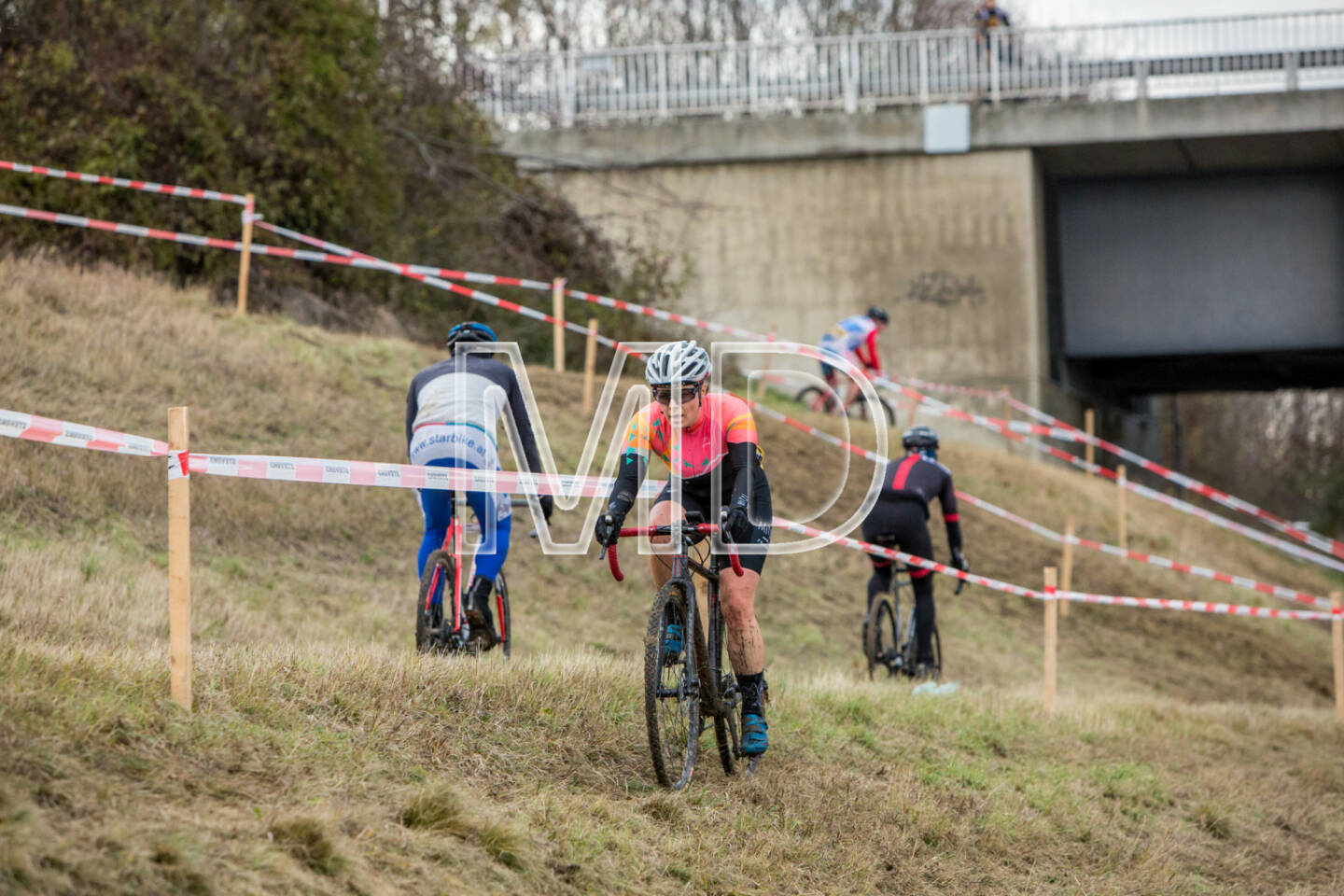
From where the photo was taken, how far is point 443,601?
8016 mm

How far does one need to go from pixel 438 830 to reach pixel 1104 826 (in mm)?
4121

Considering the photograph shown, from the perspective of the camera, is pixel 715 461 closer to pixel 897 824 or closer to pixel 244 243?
pixel 897 824

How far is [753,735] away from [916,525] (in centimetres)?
457

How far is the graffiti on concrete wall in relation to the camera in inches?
1065

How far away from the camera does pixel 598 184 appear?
89.1 ft

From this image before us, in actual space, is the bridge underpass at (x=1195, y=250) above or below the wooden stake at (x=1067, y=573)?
above

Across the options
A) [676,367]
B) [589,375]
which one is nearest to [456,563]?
[676,367]

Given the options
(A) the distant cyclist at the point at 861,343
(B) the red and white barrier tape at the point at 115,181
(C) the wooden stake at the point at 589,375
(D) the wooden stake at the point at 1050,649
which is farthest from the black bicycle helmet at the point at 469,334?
(A) the distant cyclist at the point at 861,343

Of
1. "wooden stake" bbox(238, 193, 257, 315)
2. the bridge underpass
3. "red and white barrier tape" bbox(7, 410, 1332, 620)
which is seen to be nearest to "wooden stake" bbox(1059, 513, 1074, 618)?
"red and white barrier tape" bbox(7, 410, 1332, 620)

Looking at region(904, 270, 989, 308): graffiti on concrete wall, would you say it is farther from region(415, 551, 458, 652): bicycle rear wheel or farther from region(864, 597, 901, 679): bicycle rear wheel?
region(415, 551, 458, 652): bicycle rear wheel

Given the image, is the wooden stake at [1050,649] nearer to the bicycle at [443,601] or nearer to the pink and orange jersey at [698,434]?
the bicycle at [443,601]

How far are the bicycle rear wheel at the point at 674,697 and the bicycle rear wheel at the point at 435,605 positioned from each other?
76.4 inches

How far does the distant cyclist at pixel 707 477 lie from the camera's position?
248 inches

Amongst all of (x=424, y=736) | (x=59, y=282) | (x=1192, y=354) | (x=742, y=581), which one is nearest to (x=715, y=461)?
(x=742, y=581)
